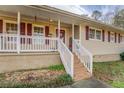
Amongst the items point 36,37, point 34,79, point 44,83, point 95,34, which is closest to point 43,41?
point 36,37

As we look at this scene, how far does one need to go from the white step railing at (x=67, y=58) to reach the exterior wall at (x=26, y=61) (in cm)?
47

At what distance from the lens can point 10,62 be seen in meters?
11.6

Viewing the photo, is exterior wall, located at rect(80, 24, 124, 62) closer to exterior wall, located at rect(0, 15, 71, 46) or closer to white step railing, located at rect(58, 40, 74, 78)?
exterior wall, located at rect(0, 15, 71, 46)

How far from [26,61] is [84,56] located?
414 cm

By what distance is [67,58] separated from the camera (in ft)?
42.2

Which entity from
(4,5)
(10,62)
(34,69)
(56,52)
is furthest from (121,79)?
(4,5)

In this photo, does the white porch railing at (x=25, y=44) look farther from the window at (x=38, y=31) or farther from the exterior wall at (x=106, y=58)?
the exterior wall at (x=106, y=58)

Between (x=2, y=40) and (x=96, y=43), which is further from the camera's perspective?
(x=96, y=43)

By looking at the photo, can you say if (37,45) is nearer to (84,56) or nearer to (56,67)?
(56,67)

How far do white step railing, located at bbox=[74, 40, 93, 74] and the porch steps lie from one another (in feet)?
1.04
